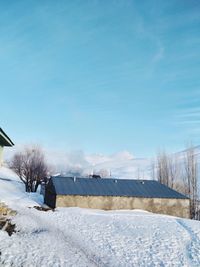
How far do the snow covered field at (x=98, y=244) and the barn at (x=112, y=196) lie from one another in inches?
377

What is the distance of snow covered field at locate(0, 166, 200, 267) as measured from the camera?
43.3 ft

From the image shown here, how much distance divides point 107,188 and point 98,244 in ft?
65.3

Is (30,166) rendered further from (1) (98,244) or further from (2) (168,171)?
(1) (98,244)

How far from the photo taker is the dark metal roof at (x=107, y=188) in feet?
113

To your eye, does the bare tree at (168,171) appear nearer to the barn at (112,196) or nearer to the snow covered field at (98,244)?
the barn at (112,196)

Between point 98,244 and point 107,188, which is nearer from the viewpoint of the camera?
point 98,244

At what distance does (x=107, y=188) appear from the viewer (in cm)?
3628

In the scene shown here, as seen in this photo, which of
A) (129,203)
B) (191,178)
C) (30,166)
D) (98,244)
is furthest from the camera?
(30,166)

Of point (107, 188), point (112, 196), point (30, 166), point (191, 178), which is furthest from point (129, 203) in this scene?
point (30, 166)

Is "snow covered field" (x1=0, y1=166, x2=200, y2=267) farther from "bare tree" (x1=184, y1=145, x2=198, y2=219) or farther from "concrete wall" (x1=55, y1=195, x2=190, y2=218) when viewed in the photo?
"bare tree" (x1=184, y1=145, x2=198, y2=219)

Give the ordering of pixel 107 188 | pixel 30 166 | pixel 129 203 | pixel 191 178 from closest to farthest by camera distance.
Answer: pixel 129 203, pixel 107 188, pixel 191 178, pixel 30 166

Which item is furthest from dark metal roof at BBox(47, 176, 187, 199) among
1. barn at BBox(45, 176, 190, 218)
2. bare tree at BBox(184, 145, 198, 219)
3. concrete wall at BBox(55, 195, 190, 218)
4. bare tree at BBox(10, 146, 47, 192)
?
bare tree at BBox(10, 146, 47, 192)

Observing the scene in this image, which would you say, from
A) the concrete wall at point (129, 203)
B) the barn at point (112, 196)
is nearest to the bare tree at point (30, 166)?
the barn at point (112, 196)

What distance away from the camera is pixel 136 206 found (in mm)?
35000
